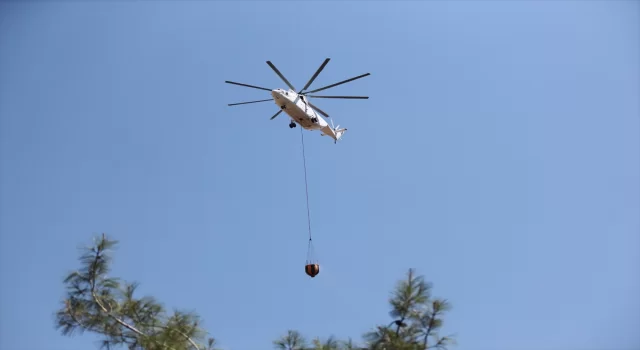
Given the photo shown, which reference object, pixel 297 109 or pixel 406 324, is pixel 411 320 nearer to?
pixel 406 324

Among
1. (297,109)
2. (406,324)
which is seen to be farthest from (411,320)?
(297,109)

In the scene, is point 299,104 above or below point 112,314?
above

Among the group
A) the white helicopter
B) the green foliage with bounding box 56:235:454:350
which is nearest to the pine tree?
the green foliage with bounding box 56:235:454:350

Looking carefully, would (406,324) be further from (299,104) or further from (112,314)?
(299,104)

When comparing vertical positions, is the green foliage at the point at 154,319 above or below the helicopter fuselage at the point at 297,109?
below

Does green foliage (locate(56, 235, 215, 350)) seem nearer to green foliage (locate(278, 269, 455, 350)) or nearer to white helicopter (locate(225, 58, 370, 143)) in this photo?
green foliage (locate(278, 269, 455, 350))

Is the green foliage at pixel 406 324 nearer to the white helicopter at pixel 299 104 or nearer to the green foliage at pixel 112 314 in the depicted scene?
the green foliage at pixel 112 314

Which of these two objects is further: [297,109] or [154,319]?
[297,109]

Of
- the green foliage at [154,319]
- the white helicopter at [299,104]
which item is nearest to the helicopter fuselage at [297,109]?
the white helicopter at [299,104]

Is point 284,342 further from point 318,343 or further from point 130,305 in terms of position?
point 130,305

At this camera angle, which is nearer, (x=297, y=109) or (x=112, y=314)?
(x=112, y=314)

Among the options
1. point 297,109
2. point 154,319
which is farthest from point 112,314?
point 297,109

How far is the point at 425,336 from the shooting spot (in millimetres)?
8305

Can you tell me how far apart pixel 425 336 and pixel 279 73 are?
9.75 meters
